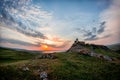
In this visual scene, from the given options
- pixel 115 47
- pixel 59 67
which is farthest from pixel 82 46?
pixel 59 67

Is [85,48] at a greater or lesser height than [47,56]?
greater

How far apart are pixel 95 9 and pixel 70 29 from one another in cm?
150

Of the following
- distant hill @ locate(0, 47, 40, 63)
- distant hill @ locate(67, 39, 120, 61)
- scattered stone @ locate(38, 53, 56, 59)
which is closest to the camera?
distant hill @ locate(0, 47, 40, 63)

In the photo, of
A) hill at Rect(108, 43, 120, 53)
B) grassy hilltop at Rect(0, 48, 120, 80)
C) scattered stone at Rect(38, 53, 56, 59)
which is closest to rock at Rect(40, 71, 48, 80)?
grassy hilltop at Rect(0, 48, 120, 80)

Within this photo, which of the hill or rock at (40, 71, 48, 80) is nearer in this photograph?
rock at (40, 71, 48, 80)

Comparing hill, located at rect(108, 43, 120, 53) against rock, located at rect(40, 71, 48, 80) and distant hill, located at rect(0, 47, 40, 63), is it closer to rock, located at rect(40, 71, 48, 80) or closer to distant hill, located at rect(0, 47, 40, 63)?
rock, located at rect(40, 71, 48, 80)

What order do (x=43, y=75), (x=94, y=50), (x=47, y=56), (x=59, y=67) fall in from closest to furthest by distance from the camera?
(x=43, y=75) < (x=59, y=67) < (x=47, y=56) < (x=94, y=50)

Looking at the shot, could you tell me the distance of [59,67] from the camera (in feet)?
29.6

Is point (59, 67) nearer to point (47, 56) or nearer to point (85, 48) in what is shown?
point (47, 56)

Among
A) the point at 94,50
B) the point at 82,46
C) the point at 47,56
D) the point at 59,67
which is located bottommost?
the point at 59,67

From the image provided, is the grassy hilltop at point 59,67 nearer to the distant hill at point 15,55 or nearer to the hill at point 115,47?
the distant hill at point 15,55

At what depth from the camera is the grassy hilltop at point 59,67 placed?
868 centimetres

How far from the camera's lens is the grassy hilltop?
28.5ft

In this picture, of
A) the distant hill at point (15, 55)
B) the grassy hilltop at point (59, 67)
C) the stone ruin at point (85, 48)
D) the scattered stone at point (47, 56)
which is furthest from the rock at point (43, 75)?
the stone ruin at point (85, 48)
